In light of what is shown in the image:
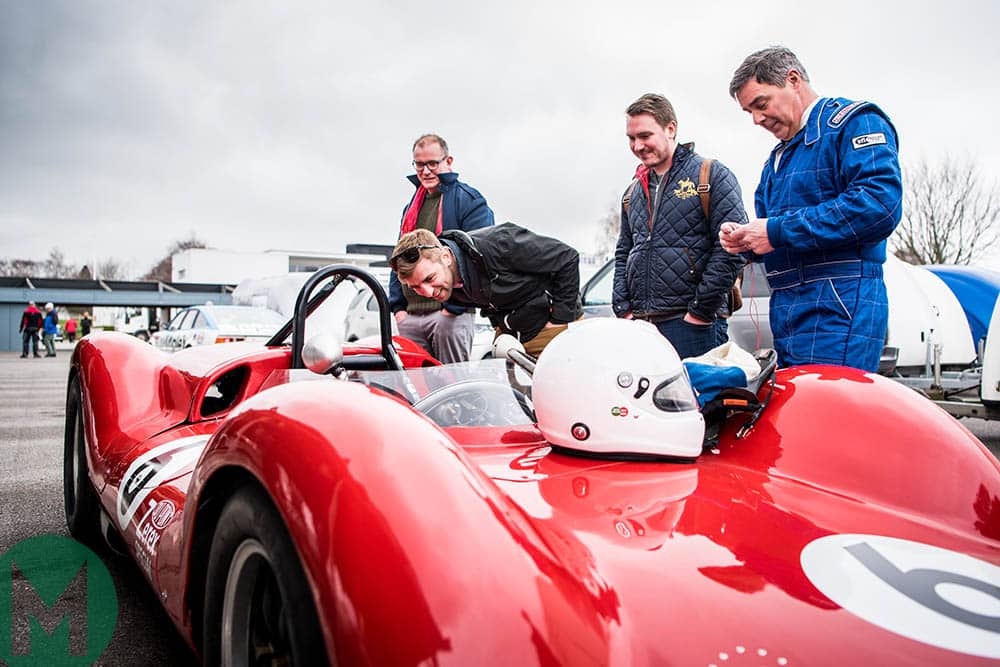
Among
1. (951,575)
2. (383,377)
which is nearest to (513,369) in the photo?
(383,377)

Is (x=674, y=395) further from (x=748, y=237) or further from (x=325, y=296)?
(x=325, y=296)

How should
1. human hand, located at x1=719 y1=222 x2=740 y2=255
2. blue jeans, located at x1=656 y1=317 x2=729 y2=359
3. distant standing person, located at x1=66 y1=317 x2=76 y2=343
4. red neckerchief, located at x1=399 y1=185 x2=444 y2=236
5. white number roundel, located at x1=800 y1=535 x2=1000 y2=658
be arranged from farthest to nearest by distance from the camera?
distant standing person, located at x1=66 y1=317 x2=76 y2=343 < red neckerchief, located at x1=399 y1=185 x2=444 y2=236 < blue jeans, located at x1=656 y1=317 x2=729 y2=359 < human hand, located at x1=719 y1=222 x2=740 y2=255 < white number roundel, located at x1=800 y1=535 x2=1000 y2=658

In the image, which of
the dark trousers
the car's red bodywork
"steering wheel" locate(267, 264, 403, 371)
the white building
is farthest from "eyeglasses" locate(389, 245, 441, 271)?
the white building

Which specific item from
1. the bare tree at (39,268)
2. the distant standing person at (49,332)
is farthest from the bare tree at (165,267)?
the distant standing person at (49,332)

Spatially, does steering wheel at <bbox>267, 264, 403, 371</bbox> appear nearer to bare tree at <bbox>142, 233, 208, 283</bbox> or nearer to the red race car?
the red race car

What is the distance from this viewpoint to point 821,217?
2.61 m

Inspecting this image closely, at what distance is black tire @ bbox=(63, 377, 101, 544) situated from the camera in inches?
122

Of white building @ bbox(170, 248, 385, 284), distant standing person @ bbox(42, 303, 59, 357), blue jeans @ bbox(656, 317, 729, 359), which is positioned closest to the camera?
blue jeans @ bbox(656, 317, 729, 359)

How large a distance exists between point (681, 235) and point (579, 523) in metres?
2.43

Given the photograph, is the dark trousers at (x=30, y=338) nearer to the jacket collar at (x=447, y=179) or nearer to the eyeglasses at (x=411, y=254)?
the jacket collar at (x=447, y=179)

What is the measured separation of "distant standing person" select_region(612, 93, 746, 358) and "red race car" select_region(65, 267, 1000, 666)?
1318 mm

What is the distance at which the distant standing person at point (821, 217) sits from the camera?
2.61 metres

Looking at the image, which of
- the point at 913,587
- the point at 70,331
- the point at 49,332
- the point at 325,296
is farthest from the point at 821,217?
the point at 70,331

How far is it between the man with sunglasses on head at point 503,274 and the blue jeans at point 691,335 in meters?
0.47
